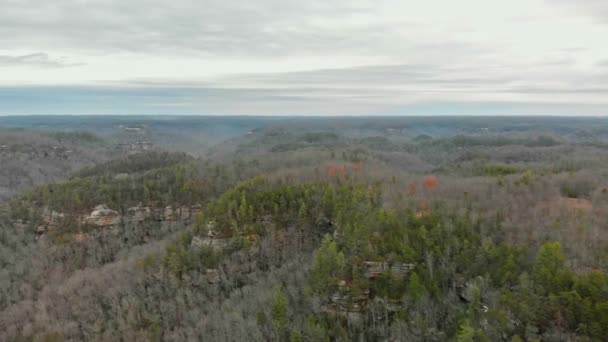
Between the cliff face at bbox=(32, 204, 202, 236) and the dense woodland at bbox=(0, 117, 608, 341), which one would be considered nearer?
the dense woodland at bbox=(0, 117, 608, 341)

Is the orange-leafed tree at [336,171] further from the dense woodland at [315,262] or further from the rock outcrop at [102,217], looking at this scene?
the rock outcrop at [102,217]

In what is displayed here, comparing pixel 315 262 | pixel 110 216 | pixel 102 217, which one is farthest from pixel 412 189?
pixel 102 217

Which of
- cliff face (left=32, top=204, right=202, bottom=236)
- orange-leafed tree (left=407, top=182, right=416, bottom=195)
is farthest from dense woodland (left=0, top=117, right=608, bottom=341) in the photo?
orange-leafed tree (left=407, top=182, right=416, bottom=195)

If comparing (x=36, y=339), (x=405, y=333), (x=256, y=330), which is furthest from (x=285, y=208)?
(x=36, y=339)

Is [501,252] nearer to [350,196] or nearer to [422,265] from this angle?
[422,265]

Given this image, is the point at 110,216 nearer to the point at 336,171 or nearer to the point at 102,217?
the point at 102,217

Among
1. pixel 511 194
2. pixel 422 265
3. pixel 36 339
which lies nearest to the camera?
pixel 422 265

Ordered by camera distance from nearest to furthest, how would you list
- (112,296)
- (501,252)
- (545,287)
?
(545,287) < (501,252) < (112,296)

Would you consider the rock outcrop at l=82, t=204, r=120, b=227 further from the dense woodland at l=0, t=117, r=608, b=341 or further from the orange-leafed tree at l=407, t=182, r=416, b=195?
the orange-leafed tree at l=407, t=182, r=416, b=195

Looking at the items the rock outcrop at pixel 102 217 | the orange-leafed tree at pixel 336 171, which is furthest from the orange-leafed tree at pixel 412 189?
the rock outcrop at pixel 102 217
